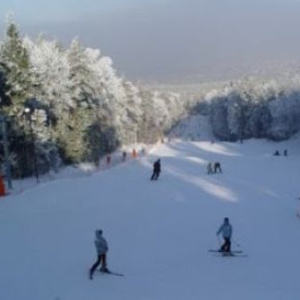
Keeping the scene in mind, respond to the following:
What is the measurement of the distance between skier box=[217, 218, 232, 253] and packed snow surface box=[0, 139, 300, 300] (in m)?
0.46

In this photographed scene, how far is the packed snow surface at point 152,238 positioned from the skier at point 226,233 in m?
0.46

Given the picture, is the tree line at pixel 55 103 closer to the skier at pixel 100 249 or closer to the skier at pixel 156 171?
the skier at pixel 156 171

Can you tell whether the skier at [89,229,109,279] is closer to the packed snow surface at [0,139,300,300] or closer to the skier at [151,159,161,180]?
the packed snow surface at [0,139,300,300]

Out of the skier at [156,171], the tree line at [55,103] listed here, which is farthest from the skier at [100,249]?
the skier at [156,171]

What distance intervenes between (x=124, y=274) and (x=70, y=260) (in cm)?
253

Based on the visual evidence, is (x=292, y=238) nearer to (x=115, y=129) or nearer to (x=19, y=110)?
(x=19, y=110)

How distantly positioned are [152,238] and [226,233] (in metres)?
4.22

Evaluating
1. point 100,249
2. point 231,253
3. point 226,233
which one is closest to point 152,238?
point 231,253

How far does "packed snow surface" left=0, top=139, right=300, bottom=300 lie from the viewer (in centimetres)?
2075

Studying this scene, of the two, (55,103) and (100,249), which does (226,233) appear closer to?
(100,249)

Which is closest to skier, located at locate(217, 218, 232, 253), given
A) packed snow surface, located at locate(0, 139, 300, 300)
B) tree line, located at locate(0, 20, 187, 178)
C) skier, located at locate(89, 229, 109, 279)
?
packed snow surface, located at locate(0, 139, 300, 300)

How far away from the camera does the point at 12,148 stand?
54375 millimetres

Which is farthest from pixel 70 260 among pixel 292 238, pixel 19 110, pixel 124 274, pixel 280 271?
pixel 19 110

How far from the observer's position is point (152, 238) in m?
27.2
